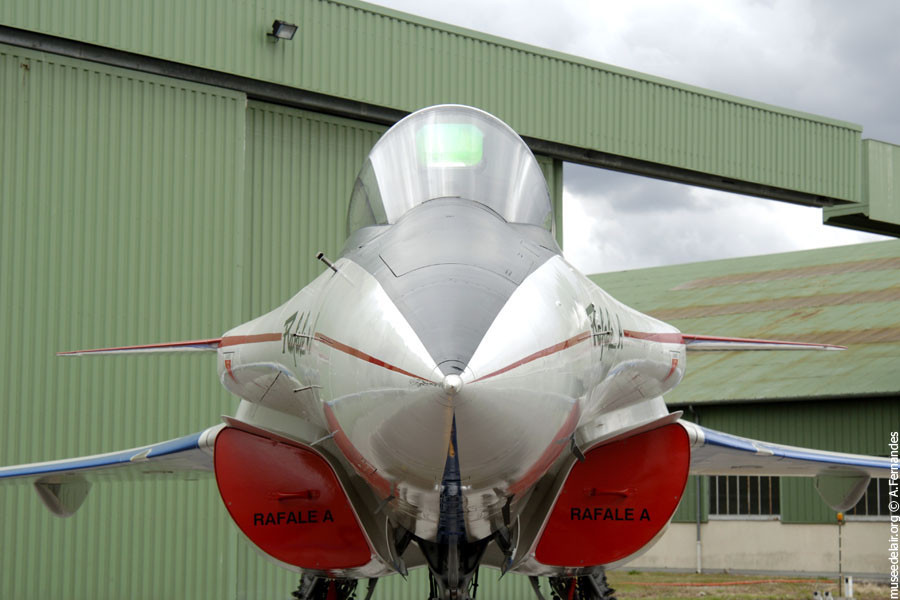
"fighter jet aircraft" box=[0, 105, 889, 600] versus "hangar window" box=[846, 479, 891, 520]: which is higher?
"fighter jet aircraft" box=[0, 105, 889, 600]

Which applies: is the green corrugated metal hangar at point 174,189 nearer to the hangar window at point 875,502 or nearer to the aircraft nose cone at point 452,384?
the aircraft nose cone at point 452,384

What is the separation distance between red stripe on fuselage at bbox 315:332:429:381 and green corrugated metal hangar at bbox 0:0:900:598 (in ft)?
28.3

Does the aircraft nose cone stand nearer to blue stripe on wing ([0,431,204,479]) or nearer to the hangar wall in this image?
blue stripe on wing ([0,431,204,479])

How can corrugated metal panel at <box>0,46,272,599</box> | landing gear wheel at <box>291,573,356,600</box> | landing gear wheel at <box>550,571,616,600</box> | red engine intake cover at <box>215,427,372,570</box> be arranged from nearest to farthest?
red engine intake cover at <box>215,427,372,570</box> < landing gear wheel at <box>291,573,356,600</box> < landing gear wheel at <box>550,571,616,600</box> < corrugated metal panel at <box>0,46,272,599</box>

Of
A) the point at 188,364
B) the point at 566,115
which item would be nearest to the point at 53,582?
the point at 188,364

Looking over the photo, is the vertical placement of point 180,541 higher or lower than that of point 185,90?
lower

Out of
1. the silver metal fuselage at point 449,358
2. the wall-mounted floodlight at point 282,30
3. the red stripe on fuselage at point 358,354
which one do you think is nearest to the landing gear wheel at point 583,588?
the silver metal fuselage at point 449,358

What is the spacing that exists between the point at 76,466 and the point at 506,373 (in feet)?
16.2

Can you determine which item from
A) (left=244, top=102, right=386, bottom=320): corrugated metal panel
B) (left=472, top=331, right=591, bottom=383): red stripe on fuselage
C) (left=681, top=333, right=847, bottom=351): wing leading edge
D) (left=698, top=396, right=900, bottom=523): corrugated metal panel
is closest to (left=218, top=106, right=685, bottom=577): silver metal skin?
(left=472, top=331, right=591, bottom=383): red stripe on fuselage

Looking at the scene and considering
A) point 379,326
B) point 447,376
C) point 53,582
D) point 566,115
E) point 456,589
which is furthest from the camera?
point 566,115

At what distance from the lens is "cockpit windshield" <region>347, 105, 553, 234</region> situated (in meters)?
4.46

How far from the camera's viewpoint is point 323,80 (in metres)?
12.9

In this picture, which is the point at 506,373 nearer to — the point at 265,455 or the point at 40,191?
the point at 265,455

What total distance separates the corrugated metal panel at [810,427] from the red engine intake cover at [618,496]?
17.7 metres
